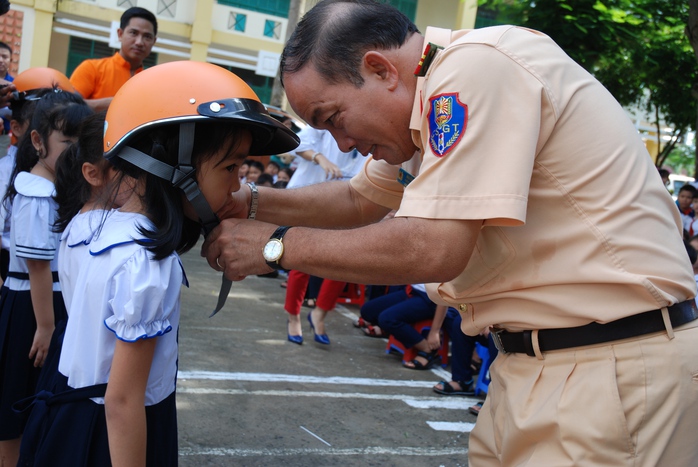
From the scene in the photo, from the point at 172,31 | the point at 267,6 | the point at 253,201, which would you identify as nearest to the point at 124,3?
the point at 172,31

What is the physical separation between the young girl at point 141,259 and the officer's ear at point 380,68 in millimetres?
366

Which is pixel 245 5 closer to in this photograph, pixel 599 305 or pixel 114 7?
pixel 114 7

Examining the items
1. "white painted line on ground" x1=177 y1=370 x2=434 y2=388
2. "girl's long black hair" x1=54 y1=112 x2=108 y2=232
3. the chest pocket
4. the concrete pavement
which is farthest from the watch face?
"white painted line on ground" x1=177 y1=370 x2=434 y2=388

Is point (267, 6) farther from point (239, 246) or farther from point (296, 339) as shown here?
point (239, 246)

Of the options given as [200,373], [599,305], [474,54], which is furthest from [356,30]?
[200,373]

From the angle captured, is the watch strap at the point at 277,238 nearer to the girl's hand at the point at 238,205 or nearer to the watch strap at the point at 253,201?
the girl's hand at the point at 238,205

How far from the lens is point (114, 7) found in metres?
20.4

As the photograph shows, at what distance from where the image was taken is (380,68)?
2012mm

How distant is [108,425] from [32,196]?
1.73 m

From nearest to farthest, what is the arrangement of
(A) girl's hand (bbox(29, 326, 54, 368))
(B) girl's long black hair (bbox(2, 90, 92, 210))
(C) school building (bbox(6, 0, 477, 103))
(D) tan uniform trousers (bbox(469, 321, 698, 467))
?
(D) tan uniform trousers (bbox(469, 321, 698, 467))
(A) girl's hand (bbox(29, 326, 54, 368))
(B) girl's long black hair (bbox(2, 90, 92, 210))
(C) school building (bbox(6, 0, 477, 103))

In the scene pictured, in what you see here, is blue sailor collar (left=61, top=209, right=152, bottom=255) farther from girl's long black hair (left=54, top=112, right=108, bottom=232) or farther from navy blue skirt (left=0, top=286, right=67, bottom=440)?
navy blue skirt (left=0, top=286, right=67, bottom=440)

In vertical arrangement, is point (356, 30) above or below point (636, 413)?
above

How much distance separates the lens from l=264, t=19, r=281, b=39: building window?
22281mm

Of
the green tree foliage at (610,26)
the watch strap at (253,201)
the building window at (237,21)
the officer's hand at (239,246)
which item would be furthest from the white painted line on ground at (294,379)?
the building window at (237,21)
